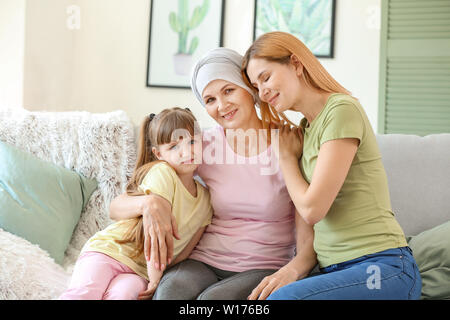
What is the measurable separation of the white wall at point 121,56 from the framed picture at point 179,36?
57mm

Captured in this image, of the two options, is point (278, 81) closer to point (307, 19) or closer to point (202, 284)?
point (202, 284)

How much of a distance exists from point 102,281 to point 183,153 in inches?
17.0

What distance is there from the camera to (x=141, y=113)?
127 inches

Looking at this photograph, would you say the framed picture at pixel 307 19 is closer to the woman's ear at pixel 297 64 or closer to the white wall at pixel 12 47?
the white wall at pixel 12 47

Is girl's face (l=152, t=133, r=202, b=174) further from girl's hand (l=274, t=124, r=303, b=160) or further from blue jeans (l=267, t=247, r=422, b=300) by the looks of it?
blue jeans (l=267, t=247, r=422, b=300)

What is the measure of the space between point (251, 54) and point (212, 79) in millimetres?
157

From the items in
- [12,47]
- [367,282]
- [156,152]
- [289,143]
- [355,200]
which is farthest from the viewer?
[12,47]

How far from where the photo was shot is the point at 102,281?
1.22 metres

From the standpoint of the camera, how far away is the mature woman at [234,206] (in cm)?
123

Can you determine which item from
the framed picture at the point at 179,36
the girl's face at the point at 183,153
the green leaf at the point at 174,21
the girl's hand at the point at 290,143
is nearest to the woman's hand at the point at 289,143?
the girl's hand at the point at 290,143

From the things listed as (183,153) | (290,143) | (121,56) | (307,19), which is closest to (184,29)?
(121,56)

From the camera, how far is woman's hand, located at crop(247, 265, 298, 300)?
1.10m

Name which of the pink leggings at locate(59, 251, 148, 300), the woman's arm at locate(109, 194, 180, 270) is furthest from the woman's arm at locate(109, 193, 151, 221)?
the pink leggings at locate(59, 251, 148, 300)
